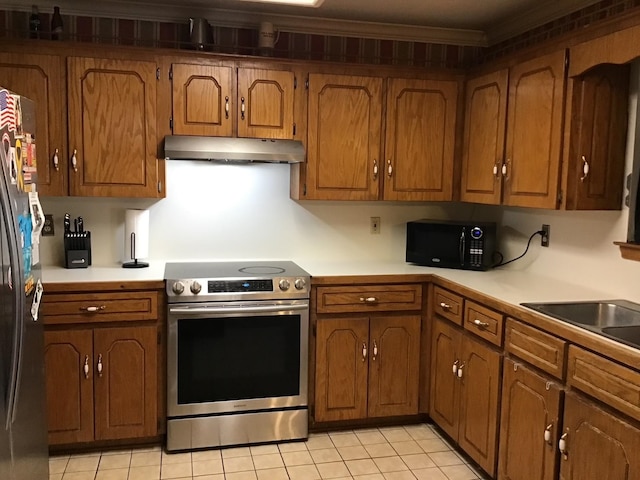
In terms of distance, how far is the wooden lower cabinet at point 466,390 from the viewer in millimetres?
2631

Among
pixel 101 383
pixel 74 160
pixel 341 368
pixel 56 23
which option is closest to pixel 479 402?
pixel 341 368

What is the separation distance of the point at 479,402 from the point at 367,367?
688 mm

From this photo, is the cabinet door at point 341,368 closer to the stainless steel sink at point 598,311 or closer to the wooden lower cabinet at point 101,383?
the wooden lower cabinet at point 101,383

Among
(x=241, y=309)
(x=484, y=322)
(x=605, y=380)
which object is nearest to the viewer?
(x=605, y=380)

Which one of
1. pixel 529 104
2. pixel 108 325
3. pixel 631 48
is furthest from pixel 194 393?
pixel 631 48

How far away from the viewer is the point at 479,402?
274 centimetres

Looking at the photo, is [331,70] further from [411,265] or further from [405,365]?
[405,365]

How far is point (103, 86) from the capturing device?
3.02 metres

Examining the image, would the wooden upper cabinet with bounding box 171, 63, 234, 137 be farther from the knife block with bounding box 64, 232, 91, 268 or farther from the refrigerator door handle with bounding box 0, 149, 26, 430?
the refrigerator door handle with bounding box 0, 149, 26, 430

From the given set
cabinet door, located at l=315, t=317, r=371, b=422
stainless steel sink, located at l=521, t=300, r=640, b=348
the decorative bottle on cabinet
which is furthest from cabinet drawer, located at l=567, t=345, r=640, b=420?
the decorative bottle on cabinet

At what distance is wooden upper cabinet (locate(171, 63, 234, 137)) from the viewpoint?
3107mm

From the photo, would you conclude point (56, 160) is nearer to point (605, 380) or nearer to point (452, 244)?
point (452, 244)

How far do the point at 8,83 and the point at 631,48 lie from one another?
111 inches

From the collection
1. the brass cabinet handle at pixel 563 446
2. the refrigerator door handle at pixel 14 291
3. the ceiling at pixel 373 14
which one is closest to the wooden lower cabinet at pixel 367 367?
the brass cabinet handle at pixel 563 446
